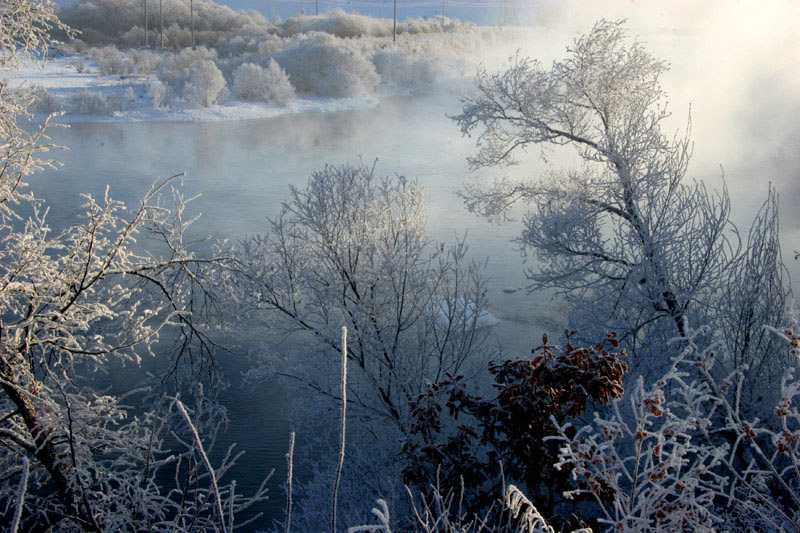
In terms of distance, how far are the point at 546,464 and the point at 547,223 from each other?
434 cm

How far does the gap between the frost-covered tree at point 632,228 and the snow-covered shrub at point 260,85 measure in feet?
61.1

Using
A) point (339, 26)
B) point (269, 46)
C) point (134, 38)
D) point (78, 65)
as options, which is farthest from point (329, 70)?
point (134, 38)

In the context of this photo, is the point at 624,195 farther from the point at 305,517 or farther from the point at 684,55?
the point at 684,55

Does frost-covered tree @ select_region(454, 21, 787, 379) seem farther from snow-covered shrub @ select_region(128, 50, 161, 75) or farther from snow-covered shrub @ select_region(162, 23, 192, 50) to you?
snow-covered shrub @ select_region(162, 23, 192, 50)

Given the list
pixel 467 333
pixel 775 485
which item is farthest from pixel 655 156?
pixel 775 485

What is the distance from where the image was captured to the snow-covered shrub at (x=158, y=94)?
927 inches

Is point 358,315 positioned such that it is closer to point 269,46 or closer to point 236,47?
point 269,46

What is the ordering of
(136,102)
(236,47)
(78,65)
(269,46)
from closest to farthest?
(136,102)
(78,65)
(269,46)
(236,47)

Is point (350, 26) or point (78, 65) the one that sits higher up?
point (350, 26)

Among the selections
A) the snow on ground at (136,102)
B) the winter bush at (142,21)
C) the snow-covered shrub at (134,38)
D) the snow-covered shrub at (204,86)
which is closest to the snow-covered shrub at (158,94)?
the snow on ground at (136,102)

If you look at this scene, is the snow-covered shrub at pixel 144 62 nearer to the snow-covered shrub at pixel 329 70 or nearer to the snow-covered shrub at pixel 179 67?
the snow-covered shrub at pixel 179 67

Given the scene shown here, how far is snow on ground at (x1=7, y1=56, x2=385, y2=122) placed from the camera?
22.7m

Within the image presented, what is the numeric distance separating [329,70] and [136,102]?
969 centimetres

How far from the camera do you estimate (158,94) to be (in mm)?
23766
